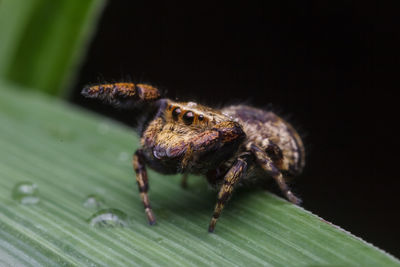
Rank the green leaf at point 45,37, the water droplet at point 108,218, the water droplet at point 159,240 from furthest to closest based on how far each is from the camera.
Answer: the green leaf at point 45,37 → the water droplet at point 108,218 → the water droplet at point 159,240

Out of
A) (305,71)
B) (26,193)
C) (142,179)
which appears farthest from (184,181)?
(305,71)

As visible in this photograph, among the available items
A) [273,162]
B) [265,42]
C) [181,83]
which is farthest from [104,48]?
[273,162]

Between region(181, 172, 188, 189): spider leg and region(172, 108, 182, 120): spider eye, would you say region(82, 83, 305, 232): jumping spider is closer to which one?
region(172, 108, 182, 120): spider eye

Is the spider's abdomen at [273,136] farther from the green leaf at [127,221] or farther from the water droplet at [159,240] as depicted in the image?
the water droplet at [159,240]

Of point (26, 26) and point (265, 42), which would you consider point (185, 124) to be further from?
point (265, 42)

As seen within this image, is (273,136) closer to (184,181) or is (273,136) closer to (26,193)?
(184,181)

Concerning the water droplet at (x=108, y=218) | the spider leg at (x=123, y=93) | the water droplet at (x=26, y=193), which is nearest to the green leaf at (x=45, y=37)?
the spider leg at (x=123, y=93)
